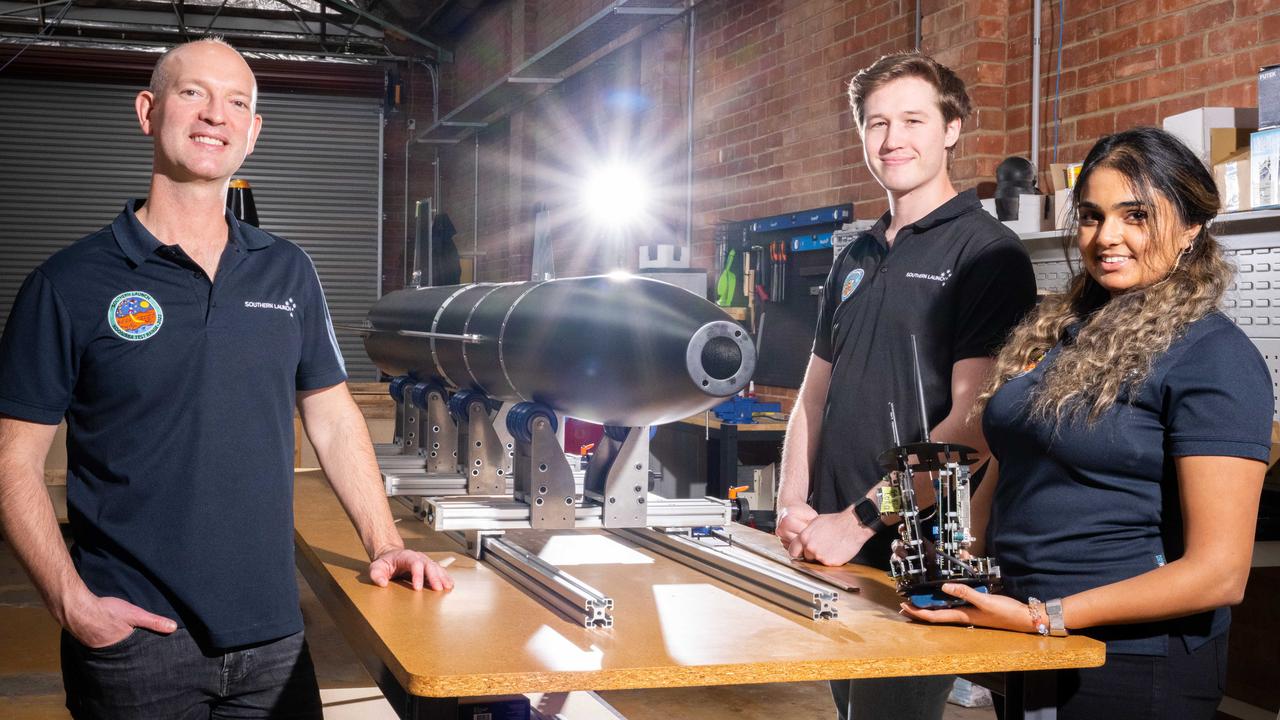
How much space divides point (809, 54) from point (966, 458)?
411cm

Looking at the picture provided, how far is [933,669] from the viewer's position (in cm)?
139

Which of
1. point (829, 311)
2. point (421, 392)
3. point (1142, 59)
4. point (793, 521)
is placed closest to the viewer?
point (793, 521)

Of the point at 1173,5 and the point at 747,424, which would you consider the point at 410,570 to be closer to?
the point at 1173,5

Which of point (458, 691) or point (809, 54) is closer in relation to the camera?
point (458, 691)

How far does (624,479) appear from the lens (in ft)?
6.63

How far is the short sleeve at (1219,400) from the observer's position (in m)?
1.37

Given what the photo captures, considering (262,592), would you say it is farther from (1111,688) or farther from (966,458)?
(1111,688)

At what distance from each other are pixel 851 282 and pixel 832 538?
0.47 meters

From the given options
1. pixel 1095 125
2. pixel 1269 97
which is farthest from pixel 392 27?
pixel 1269 97

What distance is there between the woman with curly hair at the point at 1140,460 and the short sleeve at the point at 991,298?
0.26 metres

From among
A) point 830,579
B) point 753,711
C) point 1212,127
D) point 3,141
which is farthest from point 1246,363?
point 3,141

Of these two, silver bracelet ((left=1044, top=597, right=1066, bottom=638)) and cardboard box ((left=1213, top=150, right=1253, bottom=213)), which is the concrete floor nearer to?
cardboard box ((left=1213, top=150, right=1253, bottom=213))

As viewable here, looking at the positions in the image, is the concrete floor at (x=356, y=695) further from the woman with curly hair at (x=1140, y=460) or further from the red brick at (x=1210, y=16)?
the woman with curly hair at (x=1140, y=460)

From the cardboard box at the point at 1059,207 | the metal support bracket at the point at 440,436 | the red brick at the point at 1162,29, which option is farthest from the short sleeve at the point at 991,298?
the red brick at the point at 1162,29
